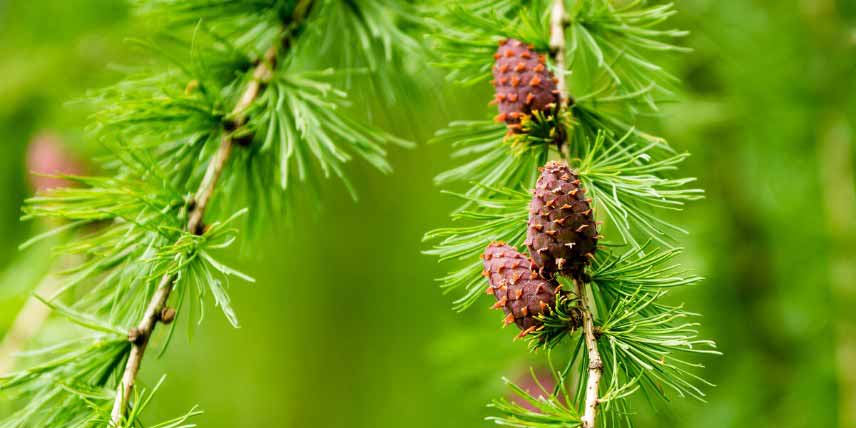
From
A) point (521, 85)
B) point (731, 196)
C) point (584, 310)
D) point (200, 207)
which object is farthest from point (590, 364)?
point (731, 196)

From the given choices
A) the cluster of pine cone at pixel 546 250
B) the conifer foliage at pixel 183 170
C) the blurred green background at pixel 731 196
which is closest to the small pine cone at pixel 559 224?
the cluster of pine cone at pixel 546 250

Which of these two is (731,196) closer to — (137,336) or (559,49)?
(559,49)

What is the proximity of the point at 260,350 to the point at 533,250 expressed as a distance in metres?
1.71

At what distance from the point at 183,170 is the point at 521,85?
28 cm

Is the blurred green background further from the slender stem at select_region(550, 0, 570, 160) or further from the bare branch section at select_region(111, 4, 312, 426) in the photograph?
the slender stem at select_region(550, 0, 570, 160)

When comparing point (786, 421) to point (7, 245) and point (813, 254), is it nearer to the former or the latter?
point (813, 254)

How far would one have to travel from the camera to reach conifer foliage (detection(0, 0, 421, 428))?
1.61ft

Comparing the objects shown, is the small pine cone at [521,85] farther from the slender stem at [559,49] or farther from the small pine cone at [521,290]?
the small pine cone at [521,290]

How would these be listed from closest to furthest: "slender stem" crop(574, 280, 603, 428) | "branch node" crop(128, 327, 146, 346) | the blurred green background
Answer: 1. "slender stem" crop(574, 280, 603, 428)
2. "branch node" crop(128, 327, 146, 346)
3. the blurred green background

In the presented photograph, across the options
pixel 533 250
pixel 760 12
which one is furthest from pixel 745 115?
pixel 533 250

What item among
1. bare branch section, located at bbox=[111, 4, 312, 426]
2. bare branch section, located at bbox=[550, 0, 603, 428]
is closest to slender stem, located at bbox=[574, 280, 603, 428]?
bare branch section, located at bbox=[550, 0, 603, 428]

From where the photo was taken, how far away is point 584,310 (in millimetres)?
420

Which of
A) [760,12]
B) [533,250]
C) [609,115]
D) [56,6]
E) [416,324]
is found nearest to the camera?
[533,250]

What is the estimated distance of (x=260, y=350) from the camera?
2014 millimetres
